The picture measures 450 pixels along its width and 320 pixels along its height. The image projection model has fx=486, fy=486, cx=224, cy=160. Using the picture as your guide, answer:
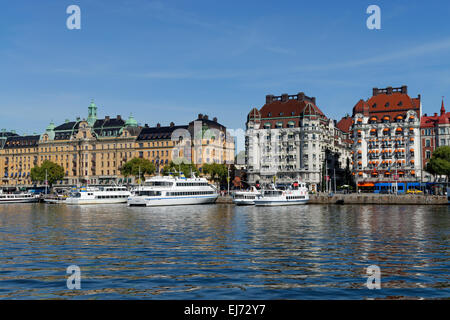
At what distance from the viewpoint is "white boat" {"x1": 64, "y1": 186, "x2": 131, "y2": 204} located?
126500 millimetres

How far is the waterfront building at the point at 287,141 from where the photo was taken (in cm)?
16250

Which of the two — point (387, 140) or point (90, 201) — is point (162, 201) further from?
point (387, 140)

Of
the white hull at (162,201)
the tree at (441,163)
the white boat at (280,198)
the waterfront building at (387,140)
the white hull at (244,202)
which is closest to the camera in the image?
the white boat at (280,198)

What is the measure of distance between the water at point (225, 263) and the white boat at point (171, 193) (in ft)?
202

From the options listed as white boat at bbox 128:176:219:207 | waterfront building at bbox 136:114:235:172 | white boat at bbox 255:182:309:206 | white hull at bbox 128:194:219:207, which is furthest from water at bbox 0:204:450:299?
waterfront building at bbox 136:114:235:172

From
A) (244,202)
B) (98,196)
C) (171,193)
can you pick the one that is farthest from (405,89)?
(98,196)

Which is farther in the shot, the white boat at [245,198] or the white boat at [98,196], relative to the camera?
the white boat at [98,196]

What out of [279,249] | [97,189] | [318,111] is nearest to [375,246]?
[279,249]

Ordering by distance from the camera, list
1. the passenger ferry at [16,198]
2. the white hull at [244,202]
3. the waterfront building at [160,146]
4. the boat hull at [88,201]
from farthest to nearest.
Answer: the waterfront building at [160,146] → the passenger ferry at [16,198] → the boat hull at [88,201] → the white hull at [244,202]

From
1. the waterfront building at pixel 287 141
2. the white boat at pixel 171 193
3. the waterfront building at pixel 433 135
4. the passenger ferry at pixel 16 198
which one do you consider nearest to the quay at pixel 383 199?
the white boat at pixel 171 193

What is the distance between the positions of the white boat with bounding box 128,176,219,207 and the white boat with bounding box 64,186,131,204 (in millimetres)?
17190

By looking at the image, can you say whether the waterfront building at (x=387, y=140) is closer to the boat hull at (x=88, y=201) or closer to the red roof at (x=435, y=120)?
the red roof at (x=435, y=120)

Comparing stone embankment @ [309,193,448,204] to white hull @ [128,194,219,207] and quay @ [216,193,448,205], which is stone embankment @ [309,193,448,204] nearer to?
quay @ [216,193,448,205]
